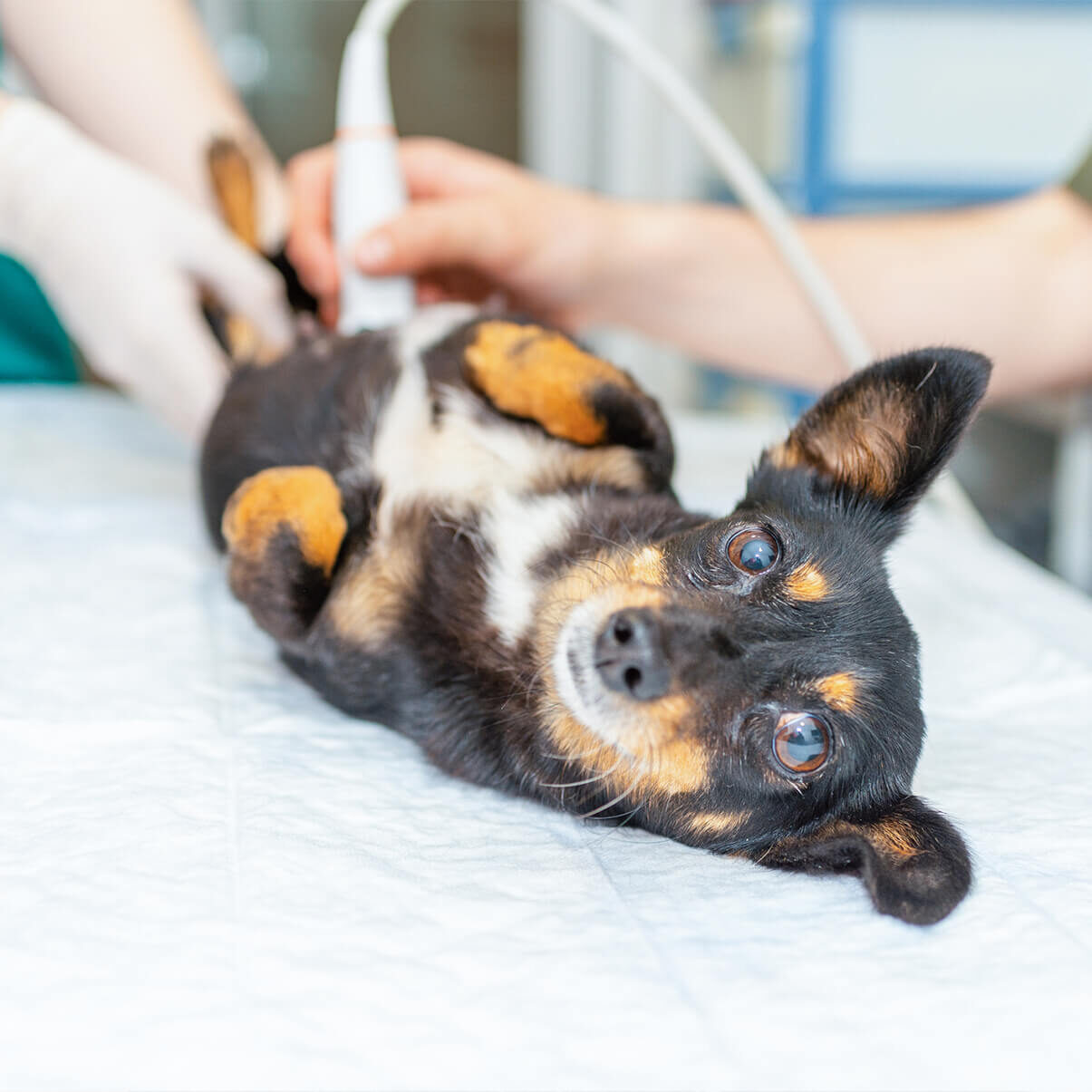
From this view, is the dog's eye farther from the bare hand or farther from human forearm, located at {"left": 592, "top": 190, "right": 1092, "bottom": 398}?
human forearm, located at {"left": 592, "top": 190, "right": 1092, "bottom": 398}

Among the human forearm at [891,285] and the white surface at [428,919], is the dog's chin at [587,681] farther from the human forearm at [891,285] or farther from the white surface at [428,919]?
the human forearm at [891,285]

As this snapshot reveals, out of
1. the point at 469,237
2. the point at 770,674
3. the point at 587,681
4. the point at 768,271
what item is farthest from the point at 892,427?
the point at 768,271

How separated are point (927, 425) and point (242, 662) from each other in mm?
736

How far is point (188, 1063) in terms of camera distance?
0.60 meters

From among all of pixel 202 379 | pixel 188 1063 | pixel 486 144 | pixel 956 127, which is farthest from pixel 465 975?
pixel 486 144

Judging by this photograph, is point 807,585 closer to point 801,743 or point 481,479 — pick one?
point 801,743

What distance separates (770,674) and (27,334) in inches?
84.9

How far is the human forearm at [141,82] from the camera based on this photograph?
2027 millimetres

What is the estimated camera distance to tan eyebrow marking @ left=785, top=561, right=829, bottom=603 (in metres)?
1.04

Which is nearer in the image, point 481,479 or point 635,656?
point 635,656

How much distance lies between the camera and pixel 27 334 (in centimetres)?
254

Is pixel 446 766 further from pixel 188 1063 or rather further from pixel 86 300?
pixel 86 300

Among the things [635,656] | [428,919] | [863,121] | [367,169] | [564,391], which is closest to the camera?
[428,919]

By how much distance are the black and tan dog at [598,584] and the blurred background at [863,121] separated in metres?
1.29
